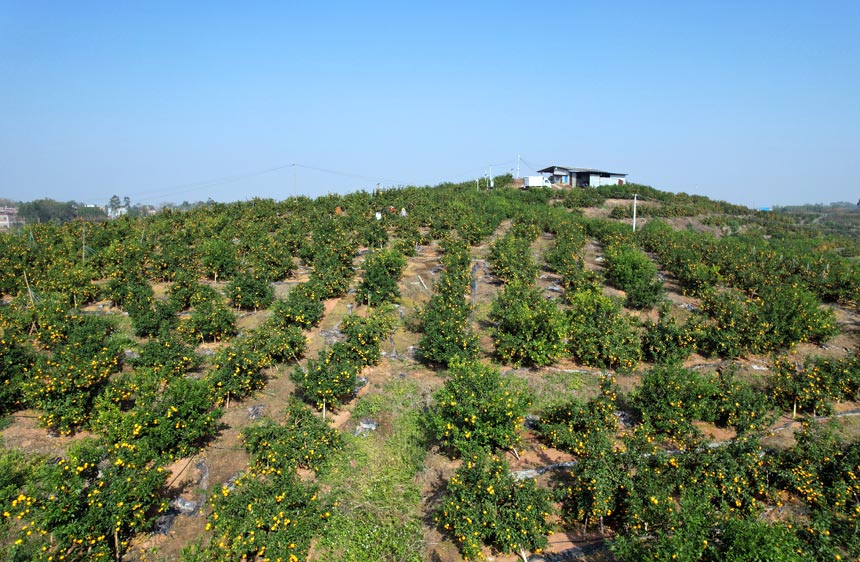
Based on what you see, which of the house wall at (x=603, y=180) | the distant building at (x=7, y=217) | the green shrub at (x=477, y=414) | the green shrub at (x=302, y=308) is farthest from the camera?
the distant building at (x=7, y=217)

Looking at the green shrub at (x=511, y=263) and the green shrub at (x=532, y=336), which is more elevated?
the green shrub at (x=511, y=263)

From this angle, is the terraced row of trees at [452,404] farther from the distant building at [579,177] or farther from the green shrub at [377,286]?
the distant building at [579,177]

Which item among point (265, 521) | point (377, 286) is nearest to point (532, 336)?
point (377, 286)

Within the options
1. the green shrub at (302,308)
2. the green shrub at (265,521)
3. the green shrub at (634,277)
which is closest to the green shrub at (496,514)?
the green shrub at (265,521)

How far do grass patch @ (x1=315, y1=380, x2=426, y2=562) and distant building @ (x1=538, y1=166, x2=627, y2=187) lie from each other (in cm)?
4595

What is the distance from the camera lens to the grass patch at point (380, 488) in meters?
7.30

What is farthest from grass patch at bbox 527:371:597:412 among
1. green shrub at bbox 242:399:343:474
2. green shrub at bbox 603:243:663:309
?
green shrub at bbox 603:243:663:309

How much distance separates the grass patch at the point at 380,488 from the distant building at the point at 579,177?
151 ft

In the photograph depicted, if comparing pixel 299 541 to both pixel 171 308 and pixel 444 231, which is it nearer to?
pixel 171 308

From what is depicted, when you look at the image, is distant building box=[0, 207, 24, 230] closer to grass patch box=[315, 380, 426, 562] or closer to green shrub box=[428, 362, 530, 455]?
grass patch box=[315, 380, 426, 562]

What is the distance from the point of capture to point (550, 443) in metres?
9.77

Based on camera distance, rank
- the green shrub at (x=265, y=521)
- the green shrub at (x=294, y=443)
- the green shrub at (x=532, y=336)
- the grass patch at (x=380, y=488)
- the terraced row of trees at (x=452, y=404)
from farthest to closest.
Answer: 1. the green shrub at (x=532, y=336)
2. the green shrub at (x=294, y=443)
3. the grass patch at (x=380, y=488)
4. the terraced row of trees at (x=452, y=404)
5. the green shrub at (x=265, y=521)

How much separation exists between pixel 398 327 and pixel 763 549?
11321 mm

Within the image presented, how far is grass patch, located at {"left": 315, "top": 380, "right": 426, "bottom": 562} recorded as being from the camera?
287 inches
